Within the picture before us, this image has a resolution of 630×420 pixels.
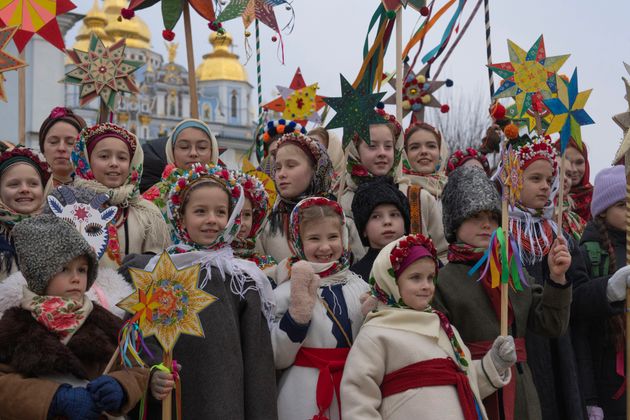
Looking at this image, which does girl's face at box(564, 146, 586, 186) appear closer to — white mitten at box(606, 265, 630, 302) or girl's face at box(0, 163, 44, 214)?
white mitten at box(606, 265, 630, 302)

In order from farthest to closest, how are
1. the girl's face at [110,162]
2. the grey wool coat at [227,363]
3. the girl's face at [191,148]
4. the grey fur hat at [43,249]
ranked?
the girl's face at [191,148] → the girl's face at [110,162] → the grey wool coat at [227,363] → the grey fur hat at [43,249]

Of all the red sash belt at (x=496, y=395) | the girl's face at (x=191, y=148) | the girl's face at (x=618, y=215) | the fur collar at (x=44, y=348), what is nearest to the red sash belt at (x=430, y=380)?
the red sash belt at (x=496, y=395)

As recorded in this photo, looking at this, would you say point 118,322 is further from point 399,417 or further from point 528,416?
point 528,416

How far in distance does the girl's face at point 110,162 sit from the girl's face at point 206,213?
112 cm

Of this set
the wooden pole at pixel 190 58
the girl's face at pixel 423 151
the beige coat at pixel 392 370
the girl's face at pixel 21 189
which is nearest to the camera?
the beige coat at pixel 392 370

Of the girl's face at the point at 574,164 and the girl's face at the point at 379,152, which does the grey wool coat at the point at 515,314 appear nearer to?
the girl's face at the point at 379,152

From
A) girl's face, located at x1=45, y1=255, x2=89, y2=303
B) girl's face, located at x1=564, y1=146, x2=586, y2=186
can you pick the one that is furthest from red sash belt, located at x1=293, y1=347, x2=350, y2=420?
girl's face, located at x1=564, y1=146, x2=586, y2=186

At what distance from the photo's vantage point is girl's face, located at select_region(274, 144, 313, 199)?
525 cm

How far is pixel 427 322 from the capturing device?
4.31m

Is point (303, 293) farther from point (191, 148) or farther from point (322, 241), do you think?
point (191, 148)

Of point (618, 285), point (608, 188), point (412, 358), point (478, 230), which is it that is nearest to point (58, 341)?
point (412, 358)

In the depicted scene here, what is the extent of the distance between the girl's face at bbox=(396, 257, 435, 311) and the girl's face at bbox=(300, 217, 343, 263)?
39 centimetres

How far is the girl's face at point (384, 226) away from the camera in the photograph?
496 cm

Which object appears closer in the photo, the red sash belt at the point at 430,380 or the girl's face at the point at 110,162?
the red sash belt at the point at 430,380
